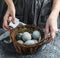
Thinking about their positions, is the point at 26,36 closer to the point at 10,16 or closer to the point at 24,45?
the point at 24,45

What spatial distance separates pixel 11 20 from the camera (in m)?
0.97

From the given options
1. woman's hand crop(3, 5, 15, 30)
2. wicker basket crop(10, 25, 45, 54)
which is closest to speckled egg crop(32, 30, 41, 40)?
wicker basket crop(10, 25, 45, 54)

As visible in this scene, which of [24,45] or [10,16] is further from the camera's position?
[10,16]

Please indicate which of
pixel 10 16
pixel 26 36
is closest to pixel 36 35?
pixel 26 36

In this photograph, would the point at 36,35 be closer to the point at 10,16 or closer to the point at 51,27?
the point at 51,27

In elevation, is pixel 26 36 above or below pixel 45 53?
above

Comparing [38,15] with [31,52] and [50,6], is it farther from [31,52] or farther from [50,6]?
[31,52]

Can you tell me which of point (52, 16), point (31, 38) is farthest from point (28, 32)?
point (52, 16)

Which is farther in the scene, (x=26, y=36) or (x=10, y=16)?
(x=10, y=16)

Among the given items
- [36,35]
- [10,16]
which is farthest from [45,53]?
[10,16]

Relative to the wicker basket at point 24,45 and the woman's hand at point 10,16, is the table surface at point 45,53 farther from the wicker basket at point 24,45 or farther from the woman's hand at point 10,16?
the woman's hand at point 10,16

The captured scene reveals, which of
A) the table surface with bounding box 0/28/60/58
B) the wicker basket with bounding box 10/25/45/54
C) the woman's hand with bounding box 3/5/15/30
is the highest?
the woman's hand with bounding box 3/5/15/30

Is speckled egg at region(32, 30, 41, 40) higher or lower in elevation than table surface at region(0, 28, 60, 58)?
higher

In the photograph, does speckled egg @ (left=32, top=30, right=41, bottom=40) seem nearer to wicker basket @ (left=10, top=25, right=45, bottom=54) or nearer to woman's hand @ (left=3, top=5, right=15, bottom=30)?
wicker basket @ (left=10, top=25, right=45, bottom=54)
